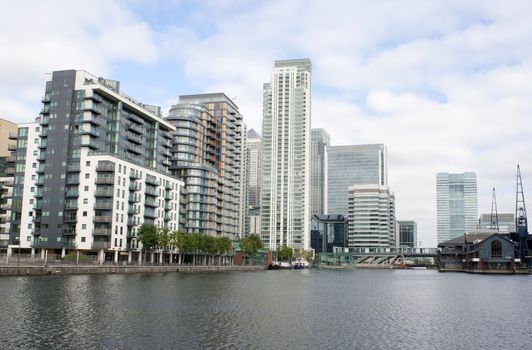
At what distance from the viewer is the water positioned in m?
46.7

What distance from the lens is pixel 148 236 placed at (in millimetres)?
170375

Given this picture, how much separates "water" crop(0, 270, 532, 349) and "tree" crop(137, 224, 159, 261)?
80.0 meters

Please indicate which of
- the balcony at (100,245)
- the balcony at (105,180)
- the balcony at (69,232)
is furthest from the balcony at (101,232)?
the balcony at (105,180)

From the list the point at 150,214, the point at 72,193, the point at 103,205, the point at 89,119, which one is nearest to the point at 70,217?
the point at 72,193

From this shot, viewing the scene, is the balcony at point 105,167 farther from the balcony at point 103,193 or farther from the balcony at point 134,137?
the balcony at point 134,137

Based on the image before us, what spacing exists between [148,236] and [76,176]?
28763 mm

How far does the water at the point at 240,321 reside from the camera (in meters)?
46.7

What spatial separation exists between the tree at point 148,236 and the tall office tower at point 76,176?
6765 millimetres

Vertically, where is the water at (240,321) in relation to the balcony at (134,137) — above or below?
below

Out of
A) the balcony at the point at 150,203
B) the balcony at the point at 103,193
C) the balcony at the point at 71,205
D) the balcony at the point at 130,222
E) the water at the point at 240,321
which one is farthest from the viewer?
the balcony at the point at 150,203

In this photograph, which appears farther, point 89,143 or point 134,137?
point 134,137

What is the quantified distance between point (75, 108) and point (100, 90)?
9752mm

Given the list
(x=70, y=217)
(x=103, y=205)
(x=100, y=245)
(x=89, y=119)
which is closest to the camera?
(x=100, y=245)

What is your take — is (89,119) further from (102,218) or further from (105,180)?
(102,218)
